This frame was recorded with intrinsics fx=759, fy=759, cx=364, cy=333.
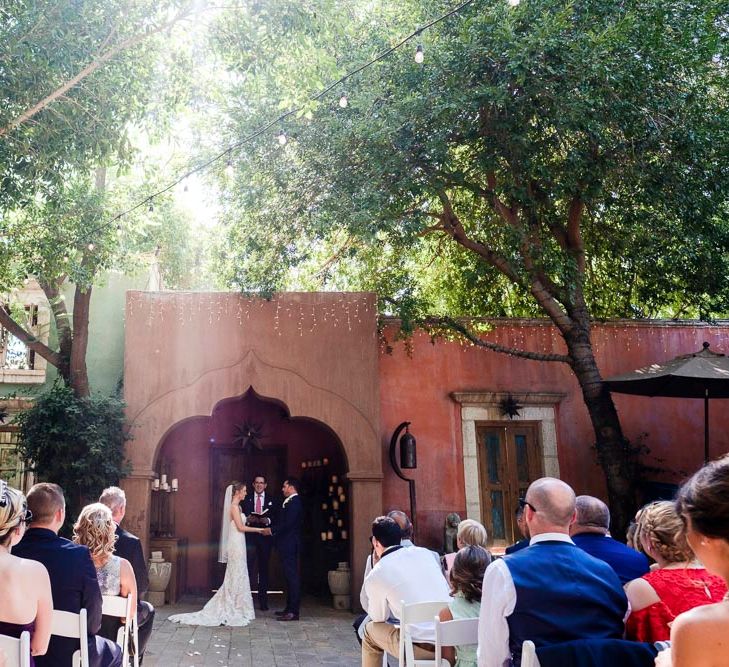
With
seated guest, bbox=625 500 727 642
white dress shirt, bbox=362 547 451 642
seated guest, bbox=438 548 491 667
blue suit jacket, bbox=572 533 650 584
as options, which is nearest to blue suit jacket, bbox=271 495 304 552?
white dress shirt, bbox=362 547 451 642

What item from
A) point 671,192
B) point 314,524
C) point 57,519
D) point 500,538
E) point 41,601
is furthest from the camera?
point 314,524

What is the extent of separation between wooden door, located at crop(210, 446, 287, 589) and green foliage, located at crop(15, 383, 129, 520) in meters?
2.37

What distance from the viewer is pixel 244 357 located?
34.3ft

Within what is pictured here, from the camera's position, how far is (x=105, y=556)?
4559 mm

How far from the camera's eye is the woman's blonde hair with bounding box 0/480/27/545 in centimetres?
296

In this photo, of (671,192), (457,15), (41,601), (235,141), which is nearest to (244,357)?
(235,141)

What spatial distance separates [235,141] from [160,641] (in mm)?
6280

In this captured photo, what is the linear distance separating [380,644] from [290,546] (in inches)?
194

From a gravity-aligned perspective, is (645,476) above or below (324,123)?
below

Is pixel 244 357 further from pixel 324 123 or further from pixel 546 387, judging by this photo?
pixel 546 387

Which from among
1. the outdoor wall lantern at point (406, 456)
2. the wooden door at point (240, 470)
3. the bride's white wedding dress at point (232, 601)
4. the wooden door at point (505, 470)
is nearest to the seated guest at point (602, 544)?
the bride's white wedding dress at point (232, 601)

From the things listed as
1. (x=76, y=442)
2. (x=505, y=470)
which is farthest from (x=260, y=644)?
(x=505, y=470)

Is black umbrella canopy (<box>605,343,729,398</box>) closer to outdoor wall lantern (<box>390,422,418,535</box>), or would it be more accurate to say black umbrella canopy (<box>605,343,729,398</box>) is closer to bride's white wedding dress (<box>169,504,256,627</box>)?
outdoor wall lantern (<box>390,422,418,535</box>)

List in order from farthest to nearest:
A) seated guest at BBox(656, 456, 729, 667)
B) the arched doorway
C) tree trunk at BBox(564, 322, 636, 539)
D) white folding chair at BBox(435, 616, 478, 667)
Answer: the arched doorway < tree trunk at BBox(564, 322, 636, 539) < white folding chair at BBox(435, 616, 478, 667) < seated guest at BBox(656, 456, 729, 667)
